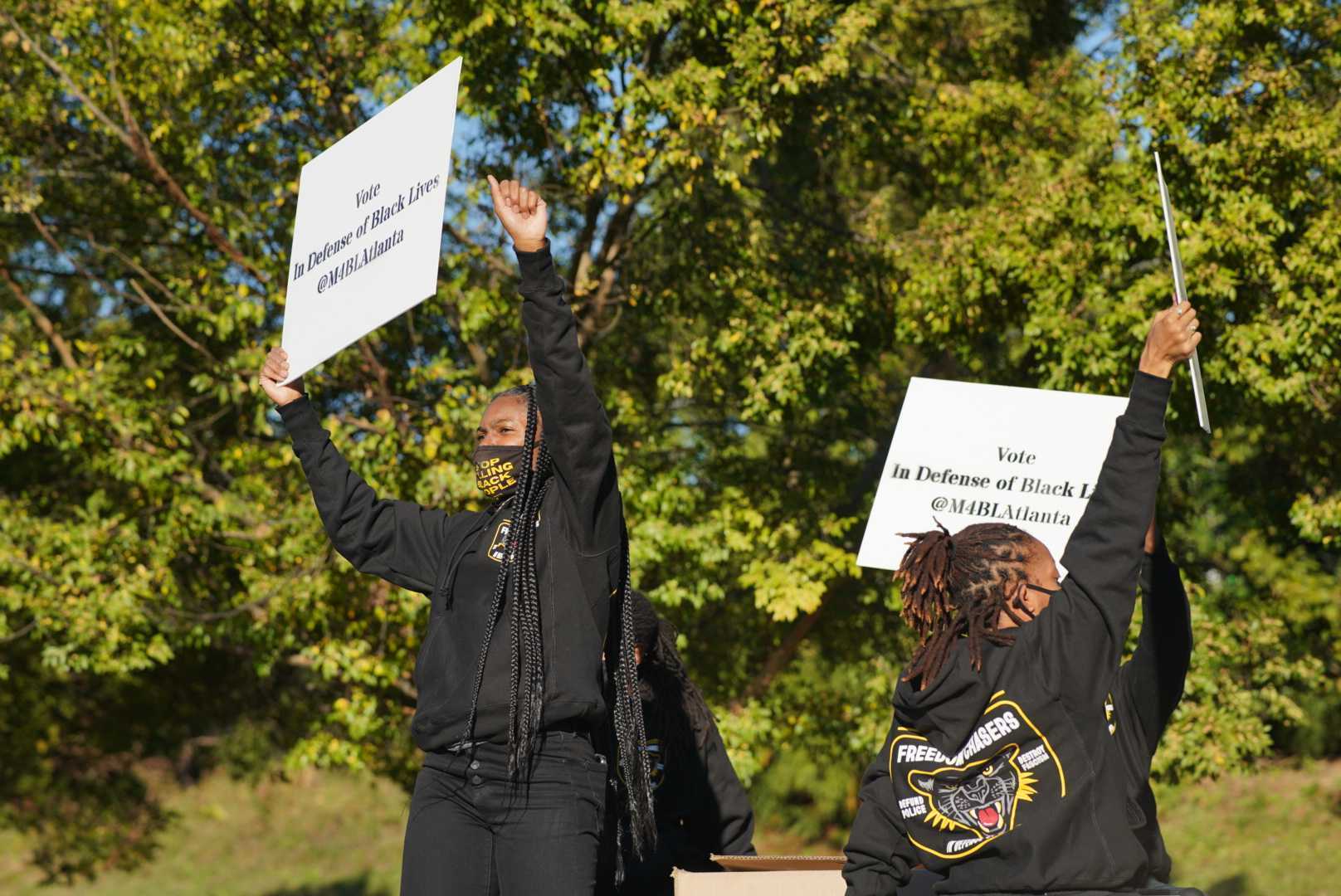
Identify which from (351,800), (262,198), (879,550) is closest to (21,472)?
(262,198)

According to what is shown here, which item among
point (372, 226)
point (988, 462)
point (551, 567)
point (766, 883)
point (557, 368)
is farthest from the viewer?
point (988, 462)

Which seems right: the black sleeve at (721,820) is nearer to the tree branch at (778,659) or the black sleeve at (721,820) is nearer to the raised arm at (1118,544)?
the raised arm at (1118,544)

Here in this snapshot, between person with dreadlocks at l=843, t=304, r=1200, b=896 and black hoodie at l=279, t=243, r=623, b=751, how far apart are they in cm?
68

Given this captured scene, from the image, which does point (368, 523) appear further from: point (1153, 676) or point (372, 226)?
point (1153, 676)

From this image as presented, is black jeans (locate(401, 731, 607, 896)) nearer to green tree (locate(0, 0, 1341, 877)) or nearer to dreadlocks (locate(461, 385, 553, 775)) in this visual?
dreadlocks (locate(461, 385, 553, 775))

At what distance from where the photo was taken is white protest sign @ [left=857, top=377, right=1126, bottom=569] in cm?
435

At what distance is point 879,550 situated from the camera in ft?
14.5

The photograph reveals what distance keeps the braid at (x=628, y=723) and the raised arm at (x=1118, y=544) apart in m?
0.97

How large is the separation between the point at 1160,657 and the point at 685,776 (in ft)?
6.38

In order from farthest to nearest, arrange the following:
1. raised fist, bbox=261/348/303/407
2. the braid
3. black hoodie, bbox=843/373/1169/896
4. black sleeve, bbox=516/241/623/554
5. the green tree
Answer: the green tree
raised fist, bbox=261/348/303/407
the braid
black sleeve, bbox=516/241/623/554
black hoodie, bbox=843/373/1169/896

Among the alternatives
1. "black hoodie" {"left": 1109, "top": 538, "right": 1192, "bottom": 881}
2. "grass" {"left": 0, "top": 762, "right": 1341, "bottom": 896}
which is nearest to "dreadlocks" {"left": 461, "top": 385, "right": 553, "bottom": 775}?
"black hoodie" {"left": 1109, "top": 538, "right": 1192, "bottom": 881}

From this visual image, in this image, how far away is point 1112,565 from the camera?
2855mm

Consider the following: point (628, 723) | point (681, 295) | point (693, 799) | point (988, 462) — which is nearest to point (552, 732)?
point (628, 723)

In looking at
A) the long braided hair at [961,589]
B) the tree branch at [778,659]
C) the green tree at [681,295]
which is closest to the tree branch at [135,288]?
the green tree at [681,295]
